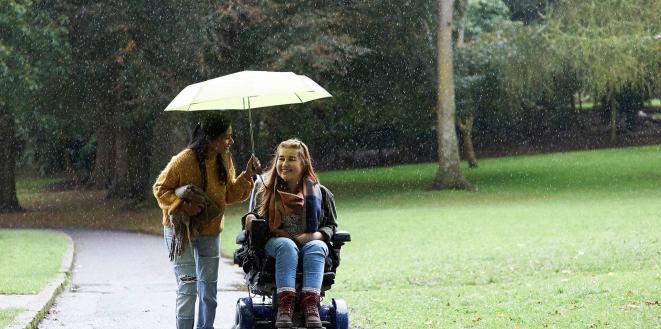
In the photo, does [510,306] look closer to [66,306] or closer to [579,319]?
[579,319]

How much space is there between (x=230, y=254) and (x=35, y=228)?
10080 millimetres

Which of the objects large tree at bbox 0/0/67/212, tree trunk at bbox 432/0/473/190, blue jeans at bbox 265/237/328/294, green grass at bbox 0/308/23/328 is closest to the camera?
blue jeans at bbox 265/237/328/294

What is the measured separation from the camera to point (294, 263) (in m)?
7.10

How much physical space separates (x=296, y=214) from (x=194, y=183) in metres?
0.77

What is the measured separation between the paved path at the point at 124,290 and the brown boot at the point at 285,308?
2.80m

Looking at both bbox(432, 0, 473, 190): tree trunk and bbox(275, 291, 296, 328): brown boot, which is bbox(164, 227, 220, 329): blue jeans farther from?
bbox(432, 0, 473, 190): tree trunk

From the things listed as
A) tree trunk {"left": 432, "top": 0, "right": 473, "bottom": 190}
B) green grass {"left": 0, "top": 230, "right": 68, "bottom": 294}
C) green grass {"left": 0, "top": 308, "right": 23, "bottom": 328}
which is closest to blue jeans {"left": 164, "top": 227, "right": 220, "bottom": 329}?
green grass {"left": 0, "top": 308, "right": 23, "bottom": 328}

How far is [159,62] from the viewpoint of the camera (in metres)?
29.3

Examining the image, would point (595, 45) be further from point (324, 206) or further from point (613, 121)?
point (324, 206)

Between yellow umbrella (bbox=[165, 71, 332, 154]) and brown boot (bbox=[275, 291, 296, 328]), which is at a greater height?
yellow umbrella (bbox=[165, 71, 332, 154])

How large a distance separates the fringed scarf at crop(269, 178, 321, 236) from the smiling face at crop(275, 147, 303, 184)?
0.31ft

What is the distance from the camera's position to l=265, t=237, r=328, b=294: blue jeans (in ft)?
23.2

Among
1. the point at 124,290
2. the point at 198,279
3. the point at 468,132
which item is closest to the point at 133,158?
the point at 468,132

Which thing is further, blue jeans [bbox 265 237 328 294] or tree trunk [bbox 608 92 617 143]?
tree trunk [bbox 608 92 617 143]
